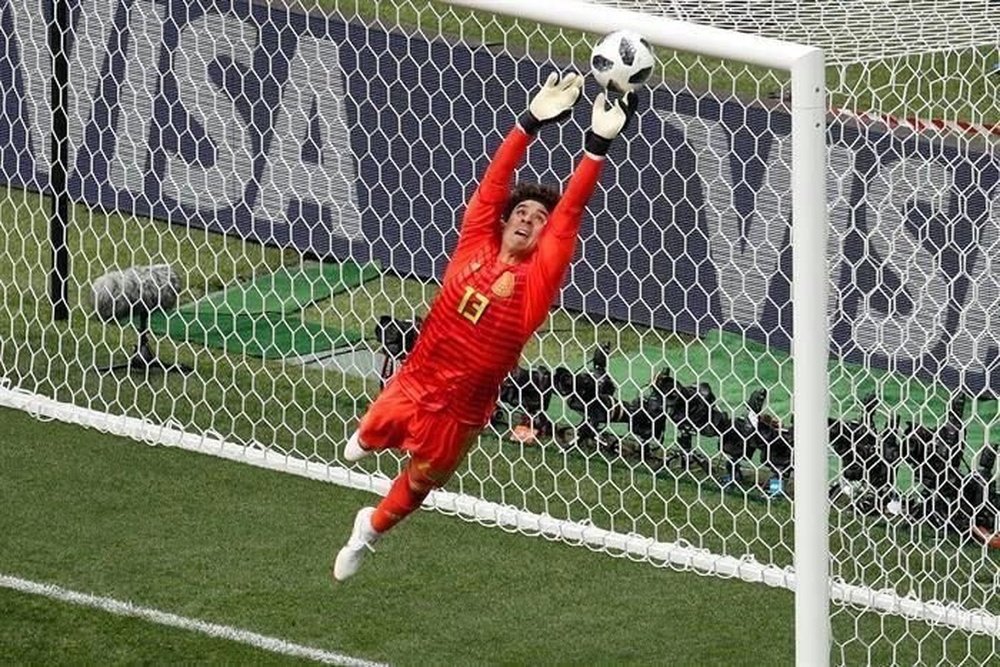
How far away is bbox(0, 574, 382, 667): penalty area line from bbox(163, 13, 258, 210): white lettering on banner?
2197 mm

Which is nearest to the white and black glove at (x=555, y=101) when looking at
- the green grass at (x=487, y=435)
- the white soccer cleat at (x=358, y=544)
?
the white soccer cleat at (x=358, y=544)

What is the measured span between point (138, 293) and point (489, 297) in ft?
12.6

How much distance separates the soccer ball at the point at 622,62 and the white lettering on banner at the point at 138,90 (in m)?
4.32

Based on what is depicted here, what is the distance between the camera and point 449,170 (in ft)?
34.9

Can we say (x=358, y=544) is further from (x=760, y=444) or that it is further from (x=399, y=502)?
(x=760, y=444)

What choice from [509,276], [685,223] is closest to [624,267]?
[685,223]

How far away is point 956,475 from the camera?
9133 millimetres

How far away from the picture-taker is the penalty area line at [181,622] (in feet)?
28.2

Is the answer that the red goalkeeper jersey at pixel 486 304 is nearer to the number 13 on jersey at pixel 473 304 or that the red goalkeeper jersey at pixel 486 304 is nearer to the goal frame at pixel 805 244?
the number 13 on jersey at pixel 473 304

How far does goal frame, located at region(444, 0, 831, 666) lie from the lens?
22.0ft

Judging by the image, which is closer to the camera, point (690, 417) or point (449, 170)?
point (690, 417)

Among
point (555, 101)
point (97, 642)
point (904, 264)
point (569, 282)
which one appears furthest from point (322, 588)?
point (555, 101)

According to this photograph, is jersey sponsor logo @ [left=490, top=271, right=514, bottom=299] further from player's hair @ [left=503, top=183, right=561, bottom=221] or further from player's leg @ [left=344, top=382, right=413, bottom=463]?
player's leg @ [left=344, top=382, right=413, bottom=463]

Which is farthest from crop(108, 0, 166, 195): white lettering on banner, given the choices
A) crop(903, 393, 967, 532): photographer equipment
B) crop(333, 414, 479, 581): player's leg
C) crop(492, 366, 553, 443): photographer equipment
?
crop(333, 414, 479, 581): player's leg
